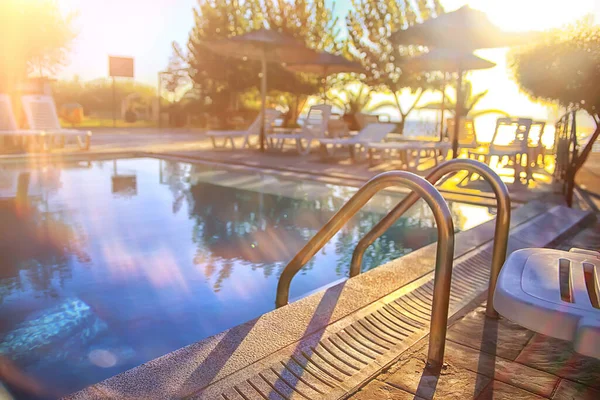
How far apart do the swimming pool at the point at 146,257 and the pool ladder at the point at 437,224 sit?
659mm

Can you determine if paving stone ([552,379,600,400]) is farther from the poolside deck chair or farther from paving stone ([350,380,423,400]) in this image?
the poolside deck chair

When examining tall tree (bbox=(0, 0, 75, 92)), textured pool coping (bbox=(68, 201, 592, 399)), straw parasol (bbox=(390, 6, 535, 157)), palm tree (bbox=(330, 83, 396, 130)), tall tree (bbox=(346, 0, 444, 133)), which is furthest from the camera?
palm tree (bbox=(330, 83, 396, 130))

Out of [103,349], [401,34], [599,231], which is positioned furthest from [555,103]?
[103,349]

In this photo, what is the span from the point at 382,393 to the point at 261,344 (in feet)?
1.50

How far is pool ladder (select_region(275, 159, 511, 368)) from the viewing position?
5.29 feet

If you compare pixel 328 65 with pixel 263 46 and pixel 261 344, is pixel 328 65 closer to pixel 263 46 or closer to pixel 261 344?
pixel 263 46

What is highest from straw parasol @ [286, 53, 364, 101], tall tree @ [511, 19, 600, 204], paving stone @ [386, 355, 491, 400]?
straw parasol @ [286, 53, 364, 101]

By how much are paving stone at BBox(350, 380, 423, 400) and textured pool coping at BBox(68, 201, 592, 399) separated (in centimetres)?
4

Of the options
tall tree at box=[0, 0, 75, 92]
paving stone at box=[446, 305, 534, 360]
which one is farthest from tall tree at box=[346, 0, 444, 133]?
paving stone at box=[446, 305, 534, 360]

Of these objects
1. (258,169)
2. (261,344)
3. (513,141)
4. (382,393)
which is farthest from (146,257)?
(513,141)

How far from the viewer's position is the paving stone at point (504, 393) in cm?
155

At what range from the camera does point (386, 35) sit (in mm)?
18953

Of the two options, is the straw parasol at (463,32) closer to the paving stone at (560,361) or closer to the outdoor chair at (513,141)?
the outdoor chair at (513,141)

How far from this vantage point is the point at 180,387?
145 centimetres
